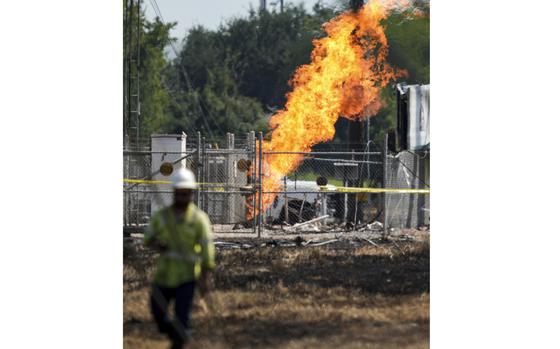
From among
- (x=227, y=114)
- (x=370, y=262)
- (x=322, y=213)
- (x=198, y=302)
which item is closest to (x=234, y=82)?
(x=227, y=114)

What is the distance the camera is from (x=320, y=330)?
10273 mm

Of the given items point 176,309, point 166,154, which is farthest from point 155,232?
point 166,154

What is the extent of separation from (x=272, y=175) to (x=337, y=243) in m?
2.28

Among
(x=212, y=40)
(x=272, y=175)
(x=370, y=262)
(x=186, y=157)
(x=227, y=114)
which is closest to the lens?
(x=370, y=262)

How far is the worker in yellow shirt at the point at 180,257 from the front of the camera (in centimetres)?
878

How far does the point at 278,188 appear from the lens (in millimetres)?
18094

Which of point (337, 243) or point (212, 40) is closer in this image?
point (337, 243)

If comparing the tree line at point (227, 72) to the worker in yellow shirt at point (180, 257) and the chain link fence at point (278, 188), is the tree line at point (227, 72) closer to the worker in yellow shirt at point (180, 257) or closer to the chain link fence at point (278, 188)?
the chain link fence at point (278, 188)

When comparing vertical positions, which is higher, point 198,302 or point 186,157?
point 186,157

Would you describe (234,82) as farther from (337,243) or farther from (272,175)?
(337,243)

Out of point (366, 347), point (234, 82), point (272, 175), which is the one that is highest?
point (234, 82)

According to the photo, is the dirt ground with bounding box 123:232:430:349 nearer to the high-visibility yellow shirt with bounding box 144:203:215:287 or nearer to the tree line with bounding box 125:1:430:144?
the high-visibility yellow shirt with bounding box 144:203:215:287

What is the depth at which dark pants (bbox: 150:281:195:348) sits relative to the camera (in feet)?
28.7

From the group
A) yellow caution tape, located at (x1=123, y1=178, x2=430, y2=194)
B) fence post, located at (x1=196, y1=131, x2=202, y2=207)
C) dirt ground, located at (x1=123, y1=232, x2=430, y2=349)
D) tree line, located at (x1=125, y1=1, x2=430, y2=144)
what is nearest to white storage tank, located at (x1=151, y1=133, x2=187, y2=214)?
fence post, located at (x1=196, y1=131, x2=202, y2=207)
